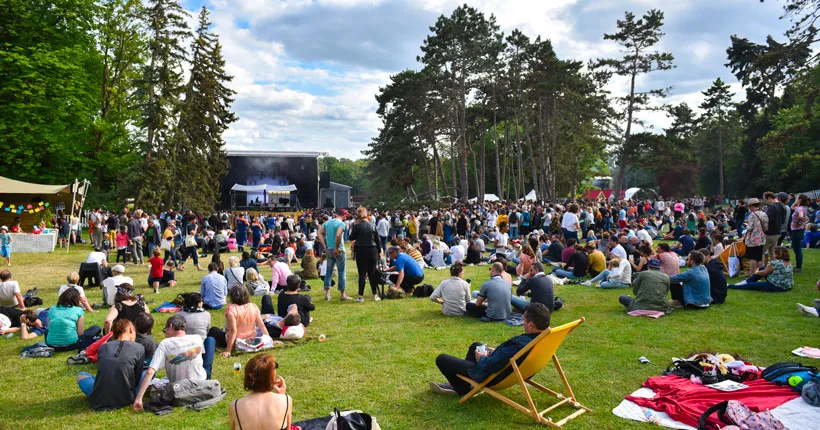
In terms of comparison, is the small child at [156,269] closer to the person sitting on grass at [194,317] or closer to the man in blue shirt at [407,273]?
the man in blue shirt at [407,273]

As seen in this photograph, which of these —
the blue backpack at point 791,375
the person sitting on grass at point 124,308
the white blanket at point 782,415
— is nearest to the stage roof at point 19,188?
the person sitting on grass at point 124,308

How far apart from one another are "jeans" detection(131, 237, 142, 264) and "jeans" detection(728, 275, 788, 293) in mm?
15411

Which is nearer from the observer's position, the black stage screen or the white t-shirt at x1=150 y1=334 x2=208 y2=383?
the white t-shirt at x1=150 y1=334 x2=208 y2=383

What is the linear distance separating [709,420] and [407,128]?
34701 millimetres

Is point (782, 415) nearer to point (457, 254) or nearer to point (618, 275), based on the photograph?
point (618, 275)

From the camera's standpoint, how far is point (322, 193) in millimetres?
54250

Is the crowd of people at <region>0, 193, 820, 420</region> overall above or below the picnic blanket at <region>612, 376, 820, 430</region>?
above

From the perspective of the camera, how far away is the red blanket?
4355 mm

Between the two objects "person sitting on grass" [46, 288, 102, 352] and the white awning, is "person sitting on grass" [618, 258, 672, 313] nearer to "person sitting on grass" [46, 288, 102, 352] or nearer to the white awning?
"person sitting on grass" [46, 288, 102, 352]

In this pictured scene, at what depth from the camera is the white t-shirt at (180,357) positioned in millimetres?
4867

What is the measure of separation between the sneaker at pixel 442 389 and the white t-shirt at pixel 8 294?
23.3 feet

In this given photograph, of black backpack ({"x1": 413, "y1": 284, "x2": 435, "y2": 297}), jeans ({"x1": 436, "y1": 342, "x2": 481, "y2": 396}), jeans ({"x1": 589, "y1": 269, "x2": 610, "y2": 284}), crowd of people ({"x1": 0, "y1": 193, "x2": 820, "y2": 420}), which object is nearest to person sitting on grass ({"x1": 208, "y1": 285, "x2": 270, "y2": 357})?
crowd of people ({"x1": 0, "y1": 193, "x2": 820, "y2": 420})

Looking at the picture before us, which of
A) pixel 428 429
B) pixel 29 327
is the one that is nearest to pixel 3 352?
pixel 29 327

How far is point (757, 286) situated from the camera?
32.1ft
